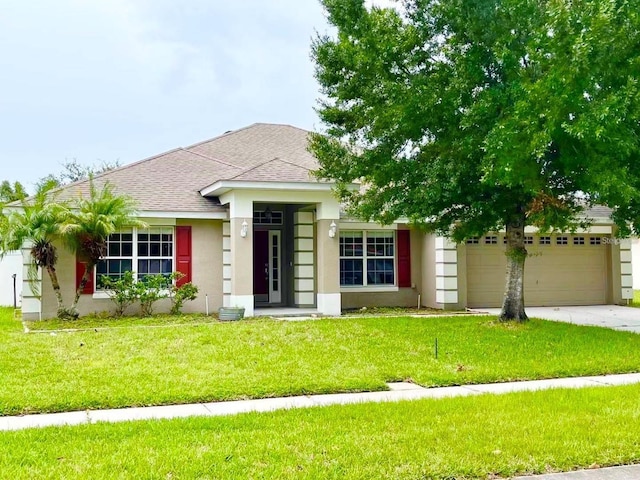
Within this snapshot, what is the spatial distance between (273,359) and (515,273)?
21.0 ft

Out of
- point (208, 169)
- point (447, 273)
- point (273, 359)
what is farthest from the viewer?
point (208, 169)

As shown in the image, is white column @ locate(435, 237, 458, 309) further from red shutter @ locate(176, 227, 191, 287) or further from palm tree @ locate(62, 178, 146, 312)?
palm tree @ locate(62, 178, 146, 312)

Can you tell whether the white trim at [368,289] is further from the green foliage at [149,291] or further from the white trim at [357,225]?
the green foliage at [149,291]

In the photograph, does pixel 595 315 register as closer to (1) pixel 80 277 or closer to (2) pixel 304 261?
(2) pixel 304 261

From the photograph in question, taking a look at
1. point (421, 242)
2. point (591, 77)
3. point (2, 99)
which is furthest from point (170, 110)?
point (591, 77)

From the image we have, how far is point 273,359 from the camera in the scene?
8883 millimetres

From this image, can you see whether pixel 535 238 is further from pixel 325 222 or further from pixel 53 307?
pixel 53 307

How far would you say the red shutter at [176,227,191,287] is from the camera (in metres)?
15.4

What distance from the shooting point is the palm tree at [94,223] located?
1344 cm

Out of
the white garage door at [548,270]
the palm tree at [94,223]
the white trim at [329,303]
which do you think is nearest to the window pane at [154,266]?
the palm tree at [94,223]

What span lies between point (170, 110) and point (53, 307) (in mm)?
21573

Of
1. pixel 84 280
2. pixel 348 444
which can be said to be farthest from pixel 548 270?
pixel 348 444

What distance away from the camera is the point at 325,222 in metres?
15.2

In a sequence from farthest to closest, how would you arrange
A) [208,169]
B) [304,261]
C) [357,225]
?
1. [208,169]
2. [357,225]
3. [304,261]
